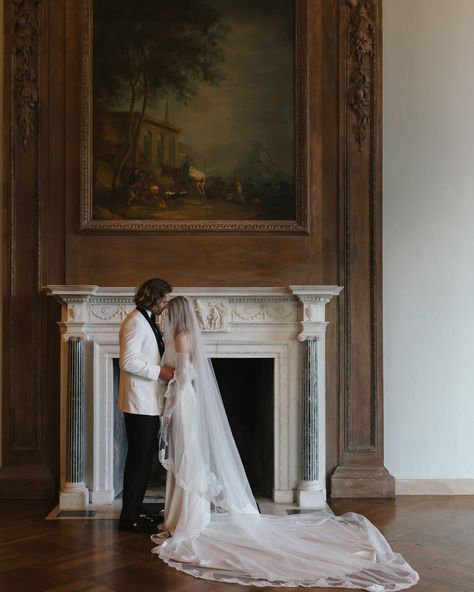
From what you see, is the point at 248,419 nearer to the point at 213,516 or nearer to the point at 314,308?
the point at 314,308

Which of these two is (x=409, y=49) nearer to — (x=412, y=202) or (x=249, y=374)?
(x=412, y=202)

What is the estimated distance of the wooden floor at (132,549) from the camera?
3.96m

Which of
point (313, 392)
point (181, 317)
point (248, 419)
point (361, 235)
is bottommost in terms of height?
point (248, 419)

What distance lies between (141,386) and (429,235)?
3.08 meters

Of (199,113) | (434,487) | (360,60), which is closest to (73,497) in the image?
(434,487)

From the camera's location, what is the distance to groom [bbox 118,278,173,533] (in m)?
4.95

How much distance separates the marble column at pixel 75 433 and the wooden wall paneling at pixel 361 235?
2307 mm

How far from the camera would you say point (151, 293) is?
16.4ft

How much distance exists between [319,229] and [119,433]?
103 inches

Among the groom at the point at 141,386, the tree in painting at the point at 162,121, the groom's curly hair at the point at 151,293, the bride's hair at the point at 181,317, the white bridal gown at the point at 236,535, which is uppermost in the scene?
the tree in painting at the point at 162,121

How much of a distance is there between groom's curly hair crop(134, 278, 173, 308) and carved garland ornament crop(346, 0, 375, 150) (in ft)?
8.03

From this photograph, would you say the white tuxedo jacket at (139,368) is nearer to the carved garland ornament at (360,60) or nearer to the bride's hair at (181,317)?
the bride's hair at (181,317)

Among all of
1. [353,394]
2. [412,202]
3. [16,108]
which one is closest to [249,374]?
[353,394]

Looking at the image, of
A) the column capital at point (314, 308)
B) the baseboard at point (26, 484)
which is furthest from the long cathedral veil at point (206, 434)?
the baseboard at point (26, 484)
